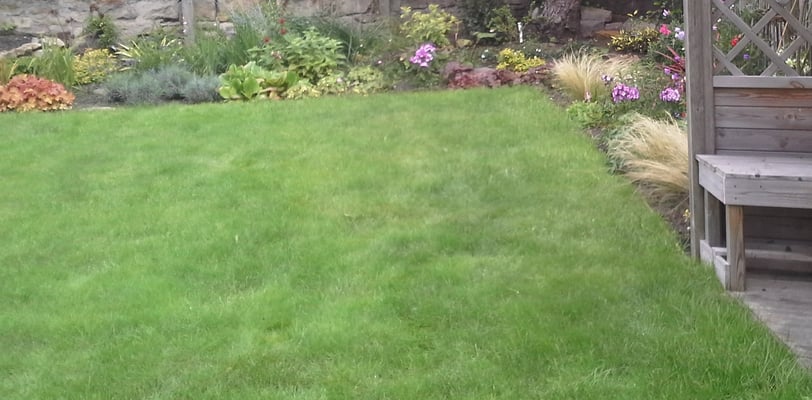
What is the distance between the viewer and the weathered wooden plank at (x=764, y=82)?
13.6ft

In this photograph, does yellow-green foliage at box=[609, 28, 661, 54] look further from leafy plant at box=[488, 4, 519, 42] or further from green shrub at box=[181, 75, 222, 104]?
green shrub at box=[181, 75, 222, 104]

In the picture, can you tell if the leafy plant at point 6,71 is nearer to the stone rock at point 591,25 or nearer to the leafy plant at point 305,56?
the leafy plant at point 305,56

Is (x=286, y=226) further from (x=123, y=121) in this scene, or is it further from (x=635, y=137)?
(x=123, y=121)

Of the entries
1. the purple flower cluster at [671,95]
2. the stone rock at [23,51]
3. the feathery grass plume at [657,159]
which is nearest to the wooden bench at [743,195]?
the feathery grass plume at [657,159]

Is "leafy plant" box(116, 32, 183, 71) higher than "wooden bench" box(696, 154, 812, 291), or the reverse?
"leafy plant" box(116, 32, 183, 71)

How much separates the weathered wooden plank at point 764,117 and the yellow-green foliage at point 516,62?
5.32 metres

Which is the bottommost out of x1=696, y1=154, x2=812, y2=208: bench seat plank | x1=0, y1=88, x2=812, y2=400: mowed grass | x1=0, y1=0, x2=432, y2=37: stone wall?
x1=0, y1=88, x2=812, y2=400: mowed grass

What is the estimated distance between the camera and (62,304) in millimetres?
4176

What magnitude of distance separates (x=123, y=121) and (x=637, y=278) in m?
5.49

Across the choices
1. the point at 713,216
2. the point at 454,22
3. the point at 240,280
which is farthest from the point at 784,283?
the point at 454,22

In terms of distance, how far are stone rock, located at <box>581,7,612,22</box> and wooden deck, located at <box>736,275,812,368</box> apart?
8259mm

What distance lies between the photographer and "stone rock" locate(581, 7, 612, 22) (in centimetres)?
1191

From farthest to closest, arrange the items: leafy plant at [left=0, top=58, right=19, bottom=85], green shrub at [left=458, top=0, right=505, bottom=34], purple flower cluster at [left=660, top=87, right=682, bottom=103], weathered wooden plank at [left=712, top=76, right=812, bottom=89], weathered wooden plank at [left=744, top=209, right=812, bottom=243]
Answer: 1. green shrub at [left=458, top=0, right=505, bottom=34]
2. leafy plant at [left=0, top=58, right=19, bottom=85]
3. purple flower cluster at [left=660, top=87, right=682, bottom=103]
4. weathered wooden plank at [left=744, top=209, right=812, bottom=243]
5. weathered wooden plank at [left=712, top=76, right=812, bottom=89]

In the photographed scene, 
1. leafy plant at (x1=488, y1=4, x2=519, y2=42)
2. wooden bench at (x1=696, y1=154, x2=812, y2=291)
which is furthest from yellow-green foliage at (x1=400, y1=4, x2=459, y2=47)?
wooden bench at (x1=696, y1=154, x2=812, y2=291)
